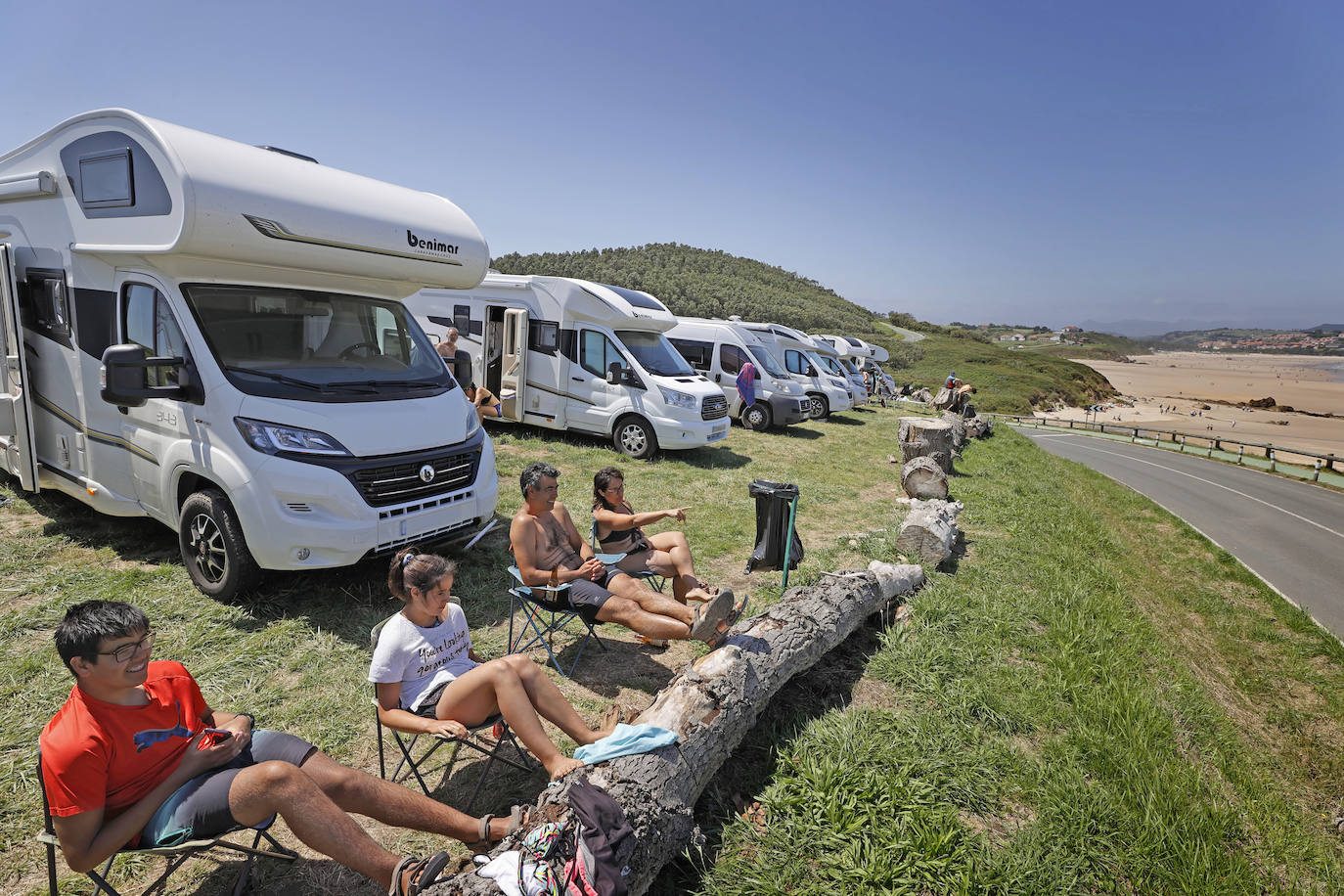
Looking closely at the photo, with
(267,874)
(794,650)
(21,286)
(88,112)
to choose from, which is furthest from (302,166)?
(794,650)

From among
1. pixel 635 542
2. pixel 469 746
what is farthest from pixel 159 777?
pixel 635 542

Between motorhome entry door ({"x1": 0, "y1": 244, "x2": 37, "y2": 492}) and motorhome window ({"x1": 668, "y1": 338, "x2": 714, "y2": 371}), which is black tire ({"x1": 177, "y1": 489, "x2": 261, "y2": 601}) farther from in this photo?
motorhome window ({"x1": 668, "y1": 338, "x2": 714, "y2": 371})

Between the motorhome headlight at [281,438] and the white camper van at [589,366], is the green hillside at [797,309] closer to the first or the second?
the white camper van at [589,366]

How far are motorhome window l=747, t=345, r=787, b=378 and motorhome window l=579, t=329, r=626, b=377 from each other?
5611 millimetres

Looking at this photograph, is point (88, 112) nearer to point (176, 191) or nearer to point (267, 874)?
point (176, 191)

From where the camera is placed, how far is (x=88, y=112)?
182 inches

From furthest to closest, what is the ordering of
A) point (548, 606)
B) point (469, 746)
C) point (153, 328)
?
point (153, 328), point (548, 606), point (469, 746)

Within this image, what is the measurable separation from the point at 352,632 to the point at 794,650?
297 cm

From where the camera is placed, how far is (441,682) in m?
3.01

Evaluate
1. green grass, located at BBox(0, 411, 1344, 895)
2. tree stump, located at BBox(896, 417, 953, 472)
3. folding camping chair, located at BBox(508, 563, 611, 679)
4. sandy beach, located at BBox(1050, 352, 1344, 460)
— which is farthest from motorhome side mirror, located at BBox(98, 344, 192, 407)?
sandy beach, located at BBox(1050, 352, 1344, 460)

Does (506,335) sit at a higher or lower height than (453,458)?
higher

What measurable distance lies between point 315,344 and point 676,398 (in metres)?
5.80

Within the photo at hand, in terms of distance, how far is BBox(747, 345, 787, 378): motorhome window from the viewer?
49.8 ft

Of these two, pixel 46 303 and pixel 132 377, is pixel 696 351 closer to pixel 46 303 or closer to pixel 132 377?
pixel 46 303
